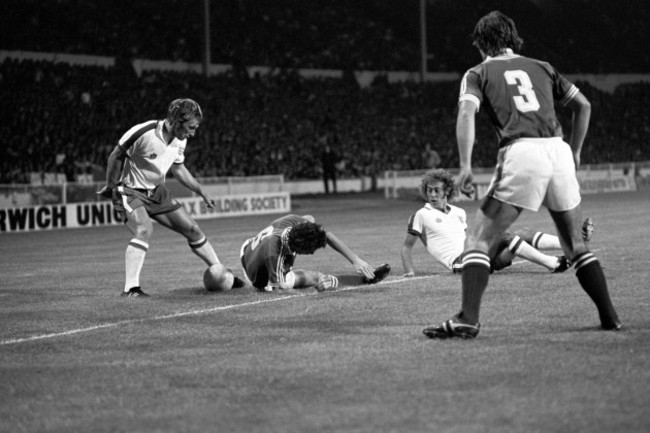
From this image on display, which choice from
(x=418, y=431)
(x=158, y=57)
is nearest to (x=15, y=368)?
(x=418, y=431)

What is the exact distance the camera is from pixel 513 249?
36.1ft

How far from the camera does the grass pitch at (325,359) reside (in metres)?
4.81

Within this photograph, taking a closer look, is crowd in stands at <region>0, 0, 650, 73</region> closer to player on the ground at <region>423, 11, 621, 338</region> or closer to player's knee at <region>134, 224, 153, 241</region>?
player's knee at <region>134, 224, 153, 241</region>

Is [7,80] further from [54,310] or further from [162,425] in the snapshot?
[162,425]

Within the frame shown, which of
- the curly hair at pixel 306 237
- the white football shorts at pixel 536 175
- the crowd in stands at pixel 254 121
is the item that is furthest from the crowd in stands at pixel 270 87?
the white football shorts at pixel 536 175

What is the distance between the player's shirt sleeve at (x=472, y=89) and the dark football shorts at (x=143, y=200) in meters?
4.73

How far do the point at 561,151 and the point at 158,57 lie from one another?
37.0 metres

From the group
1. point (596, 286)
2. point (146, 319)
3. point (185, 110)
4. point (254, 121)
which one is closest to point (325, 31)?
point (254, 121)

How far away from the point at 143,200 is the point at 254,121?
97.2 ft

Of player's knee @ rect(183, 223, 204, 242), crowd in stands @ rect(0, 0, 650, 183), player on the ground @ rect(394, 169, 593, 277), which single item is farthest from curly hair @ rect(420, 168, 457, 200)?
crowd in stands @ rect(0, 0, 650, 183)

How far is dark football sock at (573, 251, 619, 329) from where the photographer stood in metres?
7.00

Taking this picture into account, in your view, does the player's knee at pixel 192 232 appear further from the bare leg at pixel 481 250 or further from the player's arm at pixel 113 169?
the bare leg at pixel 481 250

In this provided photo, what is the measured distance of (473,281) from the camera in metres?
6.88

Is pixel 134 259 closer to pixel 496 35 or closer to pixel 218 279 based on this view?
pixel 218 279
